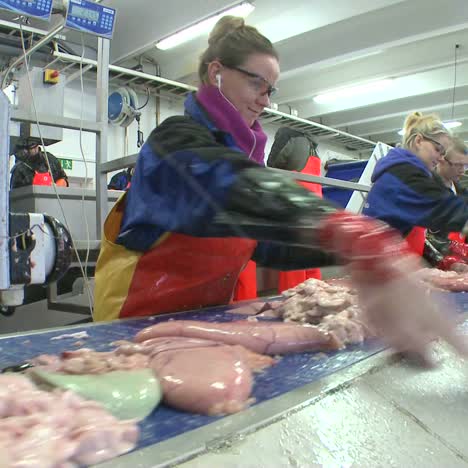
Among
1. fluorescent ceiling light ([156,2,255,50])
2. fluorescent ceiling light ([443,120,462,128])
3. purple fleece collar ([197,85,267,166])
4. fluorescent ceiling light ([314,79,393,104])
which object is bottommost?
purple fleece collar ([197,85,267,166])

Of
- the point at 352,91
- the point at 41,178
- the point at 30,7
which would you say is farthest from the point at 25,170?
the point at 352,91

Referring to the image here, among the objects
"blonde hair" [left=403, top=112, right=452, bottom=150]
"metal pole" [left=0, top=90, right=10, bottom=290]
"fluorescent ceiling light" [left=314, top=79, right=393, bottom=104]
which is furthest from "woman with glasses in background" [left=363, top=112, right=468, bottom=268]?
"fluorescent ceiling light" [left=314, top=79, right=393, bottom=104]

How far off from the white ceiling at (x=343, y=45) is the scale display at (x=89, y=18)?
152 centimetres

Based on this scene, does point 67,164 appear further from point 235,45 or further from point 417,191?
point 235,45

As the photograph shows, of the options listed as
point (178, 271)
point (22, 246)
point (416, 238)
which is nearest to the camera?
point (22, 246)

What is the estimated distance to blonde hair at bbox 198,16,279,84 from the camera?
1692mm

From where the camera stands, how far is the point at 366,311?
83cm

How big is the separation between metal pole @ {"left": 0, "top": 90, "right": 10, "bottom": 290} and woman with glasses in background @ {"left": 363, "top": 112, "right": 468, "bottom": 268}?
2.20 m

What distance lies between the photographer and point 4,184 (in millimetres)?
1338

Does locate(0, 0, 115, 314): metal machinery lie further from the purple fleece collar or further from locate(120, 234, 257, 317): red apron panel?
the purple fleece collar

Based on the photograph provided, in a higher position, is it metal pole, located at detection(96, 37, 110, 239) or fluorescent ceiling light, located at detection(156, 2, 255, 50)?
fluorescent ceiling light, located at detection(156, 2, 255, 50)

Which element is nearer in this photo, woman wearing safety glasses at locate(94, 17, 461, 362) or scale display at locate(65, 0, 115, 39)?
woman wearing safety glasses at locate(94, 17, 461, 362)

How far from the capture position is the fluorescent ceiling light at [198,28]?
5453 millimetres

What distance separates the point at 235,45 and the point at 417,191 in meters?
1.58
